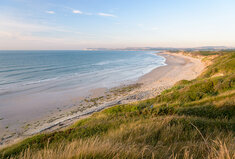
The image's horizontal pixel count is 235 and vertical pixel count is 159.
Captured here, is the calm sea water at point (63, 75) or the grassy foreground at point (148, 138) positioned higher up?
the grassy foreground at point (148, 138)

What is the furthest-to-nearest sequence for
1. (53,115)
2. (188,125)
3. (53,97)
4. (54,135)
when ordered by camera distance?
(53,97) < (53,115) < (54,135) < (188,125)

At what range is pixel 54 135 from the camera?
6.26 m

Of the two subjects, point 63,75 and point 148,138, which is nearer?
point 148,138

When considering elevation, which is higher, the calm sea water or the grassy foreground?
the grassy foreground

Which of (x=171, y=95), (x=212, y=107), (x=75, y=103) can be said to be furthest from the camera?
(x=75, y=103)

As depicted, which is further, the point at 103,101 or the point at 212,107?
the point at 103,101

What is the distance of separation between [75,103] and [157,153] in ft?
66.5

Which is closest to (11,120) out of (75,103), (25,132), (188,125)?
(25,132)

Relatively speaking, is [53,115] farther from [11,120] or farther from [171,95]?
[171,95]

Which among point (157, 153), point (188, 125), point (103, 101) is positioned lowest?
point (103, 101)

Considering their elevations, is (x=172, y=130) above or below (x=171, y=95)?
above

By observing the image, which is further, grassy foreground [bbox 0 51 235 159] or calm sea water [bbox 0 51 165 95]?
calm sea water [bbox 0 51 165 95]

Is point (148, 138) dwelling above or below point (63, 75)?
above

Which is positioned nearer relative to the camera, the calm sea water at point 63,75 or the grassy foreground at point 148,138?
the grassy foreground at point 148,138
